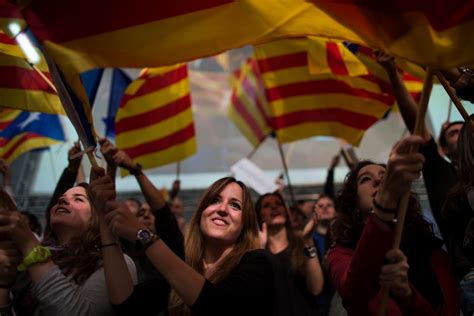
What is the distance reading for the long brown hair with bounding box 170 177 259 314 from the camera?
7.28 ft

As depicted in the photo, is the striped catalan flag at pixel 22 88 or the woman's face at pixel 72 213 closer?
the woman's face at pixel 72 213

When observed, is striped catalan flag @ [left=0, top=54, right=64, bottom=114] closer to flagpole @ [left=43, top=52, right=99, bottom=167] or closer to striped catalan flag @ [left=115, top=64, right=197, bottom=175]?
flagpole @ [left=43, top=52, right=99, bottom=167]

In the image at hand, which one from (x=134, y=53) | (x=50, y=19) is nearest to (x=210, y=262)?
(x=134, y=53)

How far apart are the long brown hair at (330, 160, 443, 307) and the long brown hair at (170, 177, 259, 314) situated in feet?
1.09

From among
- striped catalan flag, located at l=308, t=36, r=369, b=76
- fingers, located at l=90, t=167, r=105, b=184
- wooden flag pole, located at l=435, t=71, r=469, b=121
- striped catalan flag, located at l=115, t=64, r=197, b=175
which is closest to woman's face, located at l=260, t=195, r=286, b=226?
striped catalan flag, located at l=308, t=36, r=369, b=76

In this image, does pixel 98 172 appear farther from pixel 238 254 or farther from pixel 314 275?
pixel 314 275

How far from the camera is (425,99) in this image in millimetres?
1620

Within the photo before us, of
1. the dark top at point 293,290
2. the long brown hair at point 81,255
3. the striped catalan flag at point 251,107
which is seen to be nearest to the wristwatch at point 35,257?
the long brown hair at point 81,255

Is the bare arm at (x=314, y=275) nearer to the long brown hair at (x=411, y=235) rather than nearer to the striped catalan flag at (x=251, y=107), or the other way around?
the long brown hair at (x=411, y=235)

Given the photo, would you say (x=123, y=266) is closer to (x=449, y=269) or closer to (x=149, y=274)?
(x=149, y=274)

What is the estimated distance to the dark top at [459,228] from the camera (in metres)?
2.10

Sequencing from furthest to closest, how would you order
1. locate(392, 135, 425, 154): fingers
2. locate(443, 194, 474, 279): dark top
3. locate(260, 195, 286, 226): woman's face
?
1. locate(260, 195, 286, 226): woman's face
2. locate(443, 194, 474, 279): dark top
3. locate(392, 135, 425, 154): fingers

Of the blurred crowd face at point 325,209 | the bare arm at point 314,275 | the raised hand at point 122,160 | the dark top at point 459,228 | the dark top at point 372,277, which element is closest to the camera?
the dark top at point 372,277

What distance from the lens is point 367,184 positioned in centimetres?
239
